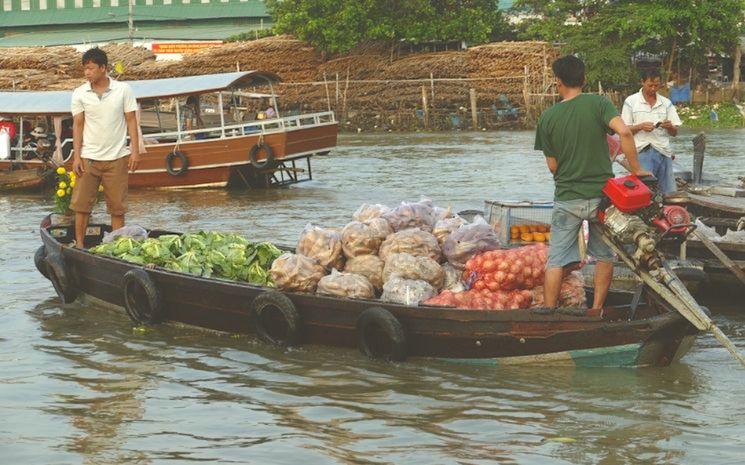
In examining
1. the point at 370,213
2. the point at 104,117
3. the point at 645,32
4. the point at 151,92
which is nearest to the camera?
the point at 370,213

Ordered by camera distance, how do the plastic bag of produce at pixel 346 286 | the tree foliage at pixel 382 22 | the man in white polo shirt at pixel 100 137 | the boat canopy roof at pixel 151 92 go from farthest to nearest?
the tree foliage at pixel 382 22 → the boat canopy roof at pixel 151 92 → the man in white polo shirt at pixel 100 137 → the plastic bag of produce at pixel 346 286

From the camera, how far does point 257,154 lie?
818 inches

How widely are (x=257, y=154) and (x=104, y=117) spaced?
36.0ft

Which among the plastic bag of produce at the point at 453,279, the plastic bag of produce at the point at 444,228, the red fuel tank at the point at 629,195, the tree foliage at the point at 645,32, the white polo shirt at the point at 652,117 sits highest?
the tree foliage at the point at 645,32

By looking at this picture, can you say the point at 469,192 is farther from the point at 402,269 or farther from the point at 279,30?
the point at 279,30

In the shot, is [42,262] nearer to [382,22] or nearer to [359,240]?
[359,240]

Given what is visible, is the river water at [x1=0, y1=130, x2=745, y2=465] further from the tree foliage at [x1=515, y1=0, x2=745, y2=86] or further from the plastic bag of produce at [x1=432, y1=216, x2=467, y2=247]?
the tree foliage at [x1=515, y1=0, x2=745, y2=86]

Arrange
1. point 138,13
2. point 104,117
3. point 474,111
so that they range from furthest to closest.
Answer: point 138,13 < point 474,111 < point 104,117

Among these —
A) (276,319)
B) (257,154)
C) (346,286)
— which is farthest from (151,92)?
(346,286)

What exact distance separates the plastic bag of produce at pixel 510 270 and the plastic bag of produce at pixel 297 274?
1.02m

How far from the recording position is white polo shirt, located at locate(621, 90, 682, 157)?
10398mm

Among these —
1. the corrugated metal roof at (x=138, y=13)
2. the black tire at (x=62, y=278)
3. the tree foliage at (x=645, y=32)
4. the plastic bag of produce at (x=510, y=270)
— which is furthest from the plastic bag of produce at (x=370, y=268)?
the corrugated metal roof at (x=138, y=13)

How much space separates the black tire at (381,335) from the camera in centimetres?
750

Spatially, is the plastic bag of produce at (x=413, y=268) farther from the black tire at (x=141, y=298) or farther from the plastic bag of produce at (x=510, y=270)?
the black tire at (x=141, y=298)
